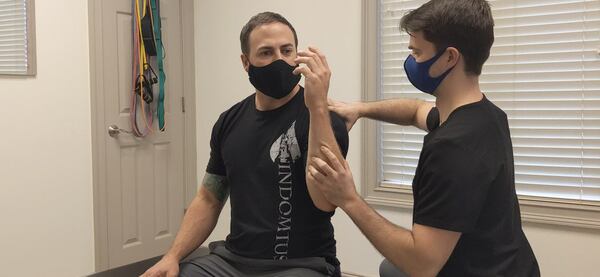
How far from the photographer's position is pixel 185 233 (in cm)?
176

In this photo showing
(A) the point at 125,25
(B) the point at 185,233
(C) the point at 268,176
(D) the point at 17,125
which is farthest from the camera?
(A) the point at 125,25

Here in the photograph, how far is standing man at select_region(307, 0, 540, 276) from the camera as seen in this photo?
1.13 metres

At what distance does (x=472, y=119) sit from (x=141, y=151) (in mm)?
→ 2609

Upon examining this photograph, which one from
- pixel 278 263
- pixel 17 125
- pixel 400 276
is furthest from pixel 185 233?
pixel 17 125

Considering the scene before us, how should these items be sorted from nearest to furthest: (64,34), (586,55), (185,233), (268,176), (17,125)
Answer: (268,176), (185,233), (586,55), (17,125), (64,34)

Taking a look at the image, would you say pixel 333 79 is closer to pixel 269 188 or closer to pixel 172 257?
pixel 269 188

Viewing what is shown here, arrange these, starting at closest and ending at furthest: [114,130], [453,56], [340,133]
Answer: [453,56], [340,133], [114,130]

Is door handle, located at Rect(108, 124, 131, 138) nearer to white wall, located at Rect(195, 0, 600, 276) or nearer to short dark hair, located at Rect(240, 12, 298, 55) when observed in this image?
white wall, located at Rect(195, 0, 600, 276)

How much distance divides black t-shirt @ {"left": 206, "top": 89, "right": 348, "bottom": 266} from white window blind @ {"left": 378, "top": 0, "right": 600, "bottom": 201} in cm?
125

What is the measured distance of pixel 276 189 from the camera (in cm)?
162

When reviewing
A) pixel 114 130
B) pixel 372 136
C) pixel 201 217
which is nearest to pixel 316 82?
pixel 201 217

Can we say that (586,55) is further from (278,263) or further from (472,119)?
(278,263)

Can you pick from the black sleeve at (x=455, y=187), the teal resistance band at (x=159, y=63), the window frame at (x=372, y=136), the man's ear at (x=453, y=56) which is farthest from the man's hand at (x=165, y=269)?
the teal resistance band at (x=159, y=63)

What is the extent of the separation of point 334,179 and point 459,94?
35cm
